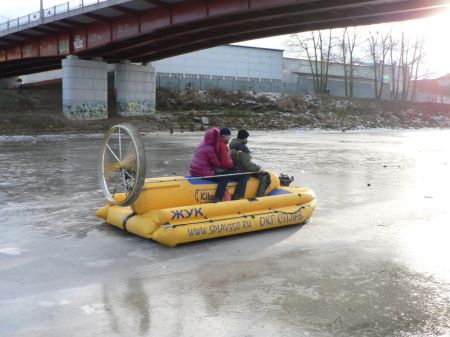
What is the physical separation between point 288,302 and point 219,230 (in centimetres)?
Result: 248

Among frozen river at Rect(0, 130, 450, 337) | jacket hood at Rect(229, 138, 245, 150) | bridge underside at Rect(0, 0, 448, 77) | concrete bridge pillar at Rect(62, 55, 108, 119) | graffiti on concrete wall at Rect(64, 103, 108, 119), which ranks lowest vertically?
frozen river at Rect(0, 130, 450, 337)

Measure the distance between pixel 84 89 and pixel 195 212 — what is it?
34.2 metres

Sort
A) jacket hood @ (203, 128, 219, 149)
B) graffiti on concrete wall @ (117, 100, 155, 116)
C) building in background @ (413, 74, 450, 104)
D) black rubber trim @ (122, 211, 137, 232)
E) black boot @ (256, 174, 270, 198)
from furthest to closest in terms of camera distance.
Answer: building in background @ (413, 74, 450, 104), graffiti on concrete wall @ (117, 100, 155, 116), black boot @ (256, 174, 270, 198), jacket hood @ (203, 128, 219, 149), black rubber trim @ (122, 211, 137, 232)

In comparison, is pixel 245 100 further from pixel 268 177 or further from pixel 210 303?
pixel 210 303

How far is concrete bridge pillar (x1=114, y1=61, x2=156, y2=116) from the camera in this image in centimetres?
4328

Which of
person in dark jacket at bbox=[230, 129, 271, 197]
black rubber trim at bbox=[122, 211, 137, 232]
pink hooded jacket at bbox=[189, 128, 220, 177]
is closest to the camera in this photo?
black rubber trim at bbox=[122, 211, 137, 232]

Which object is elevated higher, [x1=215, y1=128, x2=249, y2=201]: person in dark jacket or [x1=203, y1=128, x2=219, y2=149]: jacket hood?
[x1=203, y1=128, x2=219, y2=149]: jacket hood

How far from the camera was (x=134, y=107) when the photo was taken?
4356cm

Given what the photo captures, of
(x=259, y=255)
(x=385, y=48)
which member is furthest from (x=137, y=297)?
(x=385, y=48)

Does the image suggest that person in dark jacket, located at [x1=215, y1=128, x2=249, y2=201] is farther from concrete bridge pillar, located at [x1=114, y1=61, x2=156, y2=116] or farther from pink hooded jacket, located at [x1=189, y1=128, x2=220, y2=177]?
concrete bridge pillar, located at [x1=114, y1=61, x2=156, y2=116]

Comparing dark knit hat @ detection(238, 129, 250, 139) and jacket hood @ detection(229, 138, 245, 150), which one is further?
jacket hood @ detection(229, 138, 245, 150)

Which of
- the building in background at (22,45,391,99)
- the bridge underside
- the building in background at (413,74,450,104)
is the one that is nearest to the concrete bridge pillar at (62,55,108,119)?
the bridge underside

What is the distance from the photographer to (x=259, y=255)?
684cm

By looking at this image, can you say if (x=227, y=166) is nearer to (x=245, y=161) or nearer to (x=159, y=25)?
(x=245, y=161)
